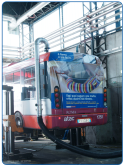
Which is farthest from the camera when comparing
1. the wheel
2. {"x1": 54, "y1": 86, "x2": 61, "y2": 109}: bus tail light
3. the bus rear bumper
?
the wheel

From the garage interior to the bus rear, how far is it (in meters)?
1.14

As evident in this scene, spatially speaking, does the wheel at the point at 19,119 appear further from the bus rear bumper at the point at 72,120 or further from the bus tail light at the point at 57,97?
the bus tail light at the point at 57,97

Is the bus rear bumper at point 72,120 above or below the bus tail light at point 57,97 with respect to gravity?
below

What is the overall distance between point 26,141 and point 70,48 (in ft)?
19.2

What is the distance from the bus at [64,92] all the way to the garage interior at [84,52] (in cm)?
109

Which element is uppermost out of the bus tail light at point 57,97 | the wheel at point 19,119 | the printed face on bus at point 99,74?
the printed face on bus at point 99,74

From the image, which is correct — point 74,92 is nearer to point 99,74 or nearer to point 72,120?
point 72,120

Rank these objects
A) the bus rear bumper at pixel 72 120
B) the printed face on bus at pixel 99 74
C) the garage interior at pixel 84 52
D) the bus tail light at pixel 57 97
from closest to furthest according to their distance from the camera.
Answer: the bus rear bumper at pixel 72 120
the bus tail light at pixel 57 97
the garage interior at pixel 84 52
the printed face on bus at pixel 99 74

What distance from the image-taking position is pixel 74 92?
749 centimetres

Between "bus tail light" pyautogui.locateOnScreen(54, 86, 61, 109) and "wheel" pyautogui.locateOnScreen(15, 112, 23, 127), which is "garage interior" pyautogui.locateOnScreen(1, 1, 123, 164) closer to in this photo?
"wheel" pyautogui.locateOnScreen(15, 112, 23, 127)

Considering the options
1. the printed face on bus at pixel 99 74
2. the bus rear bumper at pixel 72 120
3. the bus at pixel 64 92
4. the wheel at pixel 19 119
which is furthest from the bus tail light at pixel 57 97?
the wheel at pixel 19 119

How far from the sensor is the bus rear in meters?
7.14

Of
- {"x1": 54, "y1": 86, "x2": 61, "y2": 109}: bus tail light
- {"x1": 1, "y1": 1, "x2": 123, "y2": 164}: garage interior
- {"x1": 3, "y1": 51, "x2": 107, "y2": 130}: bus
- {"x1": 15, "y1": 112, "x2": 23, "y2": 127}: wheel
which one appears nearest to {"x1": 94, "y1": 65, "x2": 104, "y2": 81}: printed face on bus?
{"x1": 3, "y1": 51, "x2": 107, "y2": 130}: bus

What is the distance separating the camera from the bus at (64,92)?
717 cm
